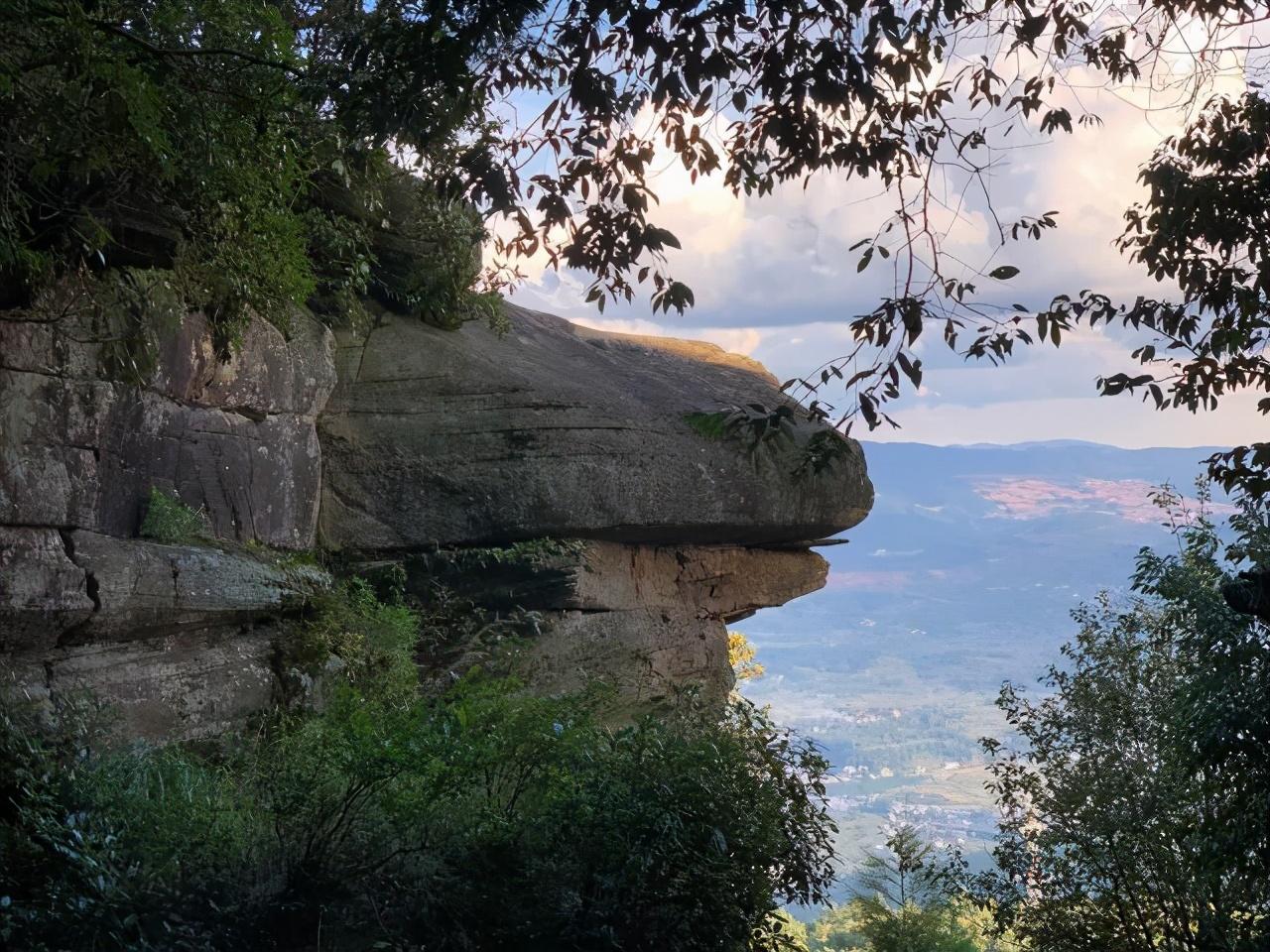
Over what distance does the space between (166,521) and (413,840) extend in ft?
11.3

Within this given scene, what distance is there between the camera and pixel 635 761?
7.23 metres

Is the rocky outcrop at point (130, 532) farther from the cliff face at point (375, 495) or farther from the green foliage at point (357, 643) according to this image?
the green foliage at point (357, 643)

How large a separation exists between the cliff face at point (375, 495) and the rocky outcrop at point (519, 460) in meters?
0.02

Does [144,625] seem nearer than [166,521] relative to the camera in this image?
Yes

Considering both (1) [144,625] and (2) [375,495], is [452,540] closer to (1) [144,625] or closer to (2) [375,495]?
(2) [375,495]

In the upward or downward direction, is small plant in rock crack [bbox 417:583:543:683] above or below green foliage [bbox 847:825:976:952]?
above

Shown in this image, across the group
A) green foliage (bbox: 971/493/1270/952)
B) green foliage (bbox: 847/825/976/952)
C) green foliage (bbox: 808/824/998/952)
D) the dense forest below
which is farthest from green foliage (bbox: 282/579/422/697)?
green foliage (bbox: 971/493/1270/952)

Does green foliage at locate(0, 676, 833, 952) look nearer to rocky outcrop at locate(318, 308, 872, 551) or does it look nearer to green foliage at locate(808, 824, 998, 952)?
green foliage at locate(808, 824, 998, 952)

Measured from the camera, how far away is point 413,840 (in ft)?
22.5

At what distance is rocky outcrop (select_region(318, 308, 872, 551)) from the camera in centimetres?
1165

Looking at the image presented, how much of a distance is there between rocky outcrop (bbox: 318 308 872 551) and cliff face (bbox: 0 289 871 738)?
1.0 inches

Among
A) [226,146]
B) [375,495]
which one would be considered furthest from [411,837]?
[375,495]

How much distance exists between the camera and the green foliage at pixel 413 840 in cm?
590

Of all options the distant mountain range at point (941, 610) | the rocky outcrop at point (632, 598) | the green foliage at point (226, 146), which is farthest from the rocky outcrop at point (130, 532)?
the distant mountain range at point (941, 610)
